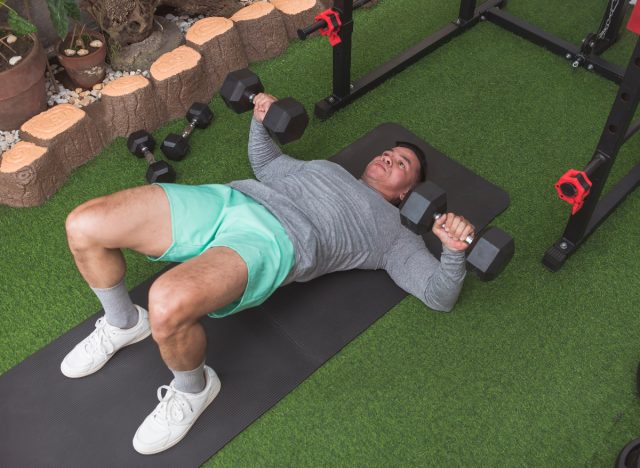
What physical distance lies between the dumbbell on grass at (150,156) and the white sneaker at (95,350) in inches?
27.8

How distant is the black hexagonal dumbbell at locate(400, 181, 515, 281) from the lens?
1.90 meters

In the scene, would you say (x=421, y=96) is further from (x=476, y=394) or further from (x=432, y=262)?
(x=476, y=394)

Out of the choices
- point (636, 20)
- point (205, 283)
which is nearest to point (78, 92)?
point (205, 283)

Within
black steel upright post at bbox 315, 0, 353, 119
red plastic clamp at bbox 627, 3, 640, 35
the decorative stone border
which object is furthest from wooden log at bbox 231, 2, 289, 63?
red plastic clamp at bbox 627, 3, 640, 35

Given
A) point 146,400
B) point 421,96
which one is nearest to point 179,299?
point 146,400

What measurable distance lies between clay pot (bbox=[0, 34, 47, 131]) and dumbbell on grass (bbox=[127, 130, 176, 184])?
446mm

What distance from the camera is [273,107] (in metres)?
2.25

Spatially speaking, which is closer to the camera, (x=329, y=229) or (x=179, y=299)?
(x=179, y=299)

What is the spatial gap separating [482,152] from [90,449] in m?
1.89

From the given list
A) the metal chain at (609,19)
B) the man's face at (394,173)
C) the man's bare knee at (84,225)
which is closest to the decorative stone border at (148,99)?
the man's bare knee at (84,225)

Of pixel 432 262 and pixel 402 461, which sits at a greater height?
pixel 432 262

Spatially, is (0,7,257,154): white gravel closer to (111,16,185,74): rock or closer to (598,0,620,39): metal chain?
(111,16,185,74): rock

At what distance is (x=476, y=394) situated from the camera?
2082mm

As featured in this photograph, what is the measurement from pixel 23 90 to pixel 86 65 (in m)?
0.32
